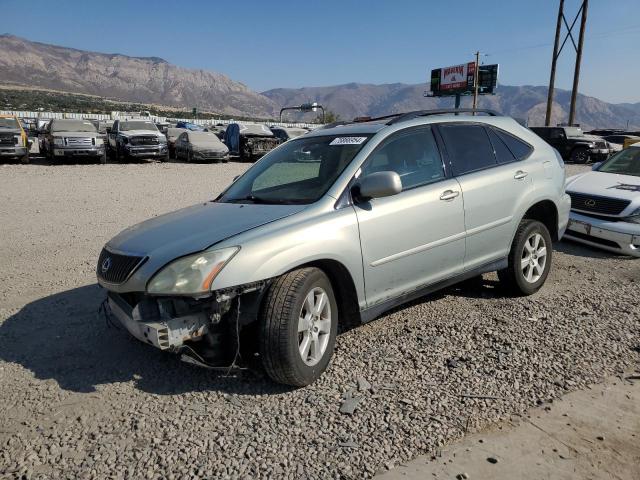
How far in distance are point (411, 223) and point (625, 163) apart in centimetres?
593

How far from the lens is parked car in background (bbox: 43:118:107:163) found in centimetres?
1862

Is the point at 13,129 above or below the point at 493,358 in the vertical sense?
above

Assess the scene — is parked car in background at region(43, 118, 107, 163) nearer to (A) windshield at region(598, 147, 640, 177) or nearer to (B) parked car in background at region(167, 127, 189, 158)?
(B) parked car in background at region(167, 127, 189, 158)

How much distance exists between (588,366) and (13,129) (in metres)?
20.2

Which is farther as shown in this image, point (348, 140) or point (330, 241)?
point (348, 140)

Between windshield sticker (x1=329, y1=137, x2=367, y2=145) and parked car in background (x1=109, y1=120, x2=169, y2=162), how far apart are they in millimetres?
18153

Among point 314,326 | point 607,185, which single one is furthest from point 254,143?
point 314,326

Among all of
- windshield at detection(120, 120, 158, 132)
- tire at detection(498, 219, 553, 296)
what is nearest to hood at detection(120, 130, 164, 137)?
windshield at detection(120, 120, 158, 132)

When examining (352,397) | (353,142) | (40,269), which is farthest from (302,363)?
(40,269)

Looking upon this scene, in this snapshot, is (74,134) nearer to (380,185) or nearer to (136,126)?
(136,126)

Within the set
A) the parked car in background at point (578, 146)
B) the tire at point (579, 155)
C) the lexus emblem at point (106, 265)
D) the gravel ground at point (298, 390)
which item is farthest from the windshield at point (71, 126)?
the tire at point (579, 155)

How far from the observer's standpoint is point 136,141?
20625 mm

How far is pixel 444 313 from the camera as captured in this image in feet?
14.9

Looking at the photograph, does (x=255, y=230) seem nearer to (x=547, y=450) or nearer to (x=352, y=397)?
(x=352, y=397)
